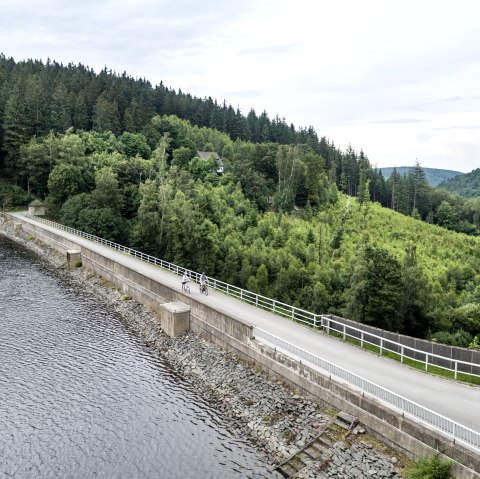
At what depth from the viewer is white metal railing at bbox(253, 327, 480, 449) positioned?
12648 mm

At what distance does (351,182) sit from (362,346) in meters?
120

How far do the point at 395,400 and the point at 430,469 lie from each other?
2.49 metres

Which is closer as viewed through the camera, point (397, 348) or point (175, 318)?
point (397, 348)

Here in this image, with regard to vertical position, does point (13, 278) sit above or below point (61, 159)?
below

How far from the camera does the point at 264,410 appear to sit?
18.8m

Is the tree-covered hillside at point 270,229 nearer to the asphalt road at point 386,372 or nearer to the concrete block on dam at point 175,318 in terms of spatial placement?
the asphalt road at point 386,372

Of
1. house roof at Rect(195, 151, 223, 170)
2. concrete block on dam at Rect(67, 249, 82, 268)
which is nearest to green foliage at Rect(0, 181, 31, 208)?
house roof at Rect(195, 151, 223, 170)

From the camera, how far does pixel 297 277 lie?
148ft

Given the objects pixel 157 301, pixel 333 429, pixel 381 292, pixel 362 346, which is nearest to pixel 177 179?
pixel 157 301

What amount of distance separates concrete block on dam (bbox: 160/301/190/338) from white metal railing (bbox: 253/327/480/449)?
9.27 meters

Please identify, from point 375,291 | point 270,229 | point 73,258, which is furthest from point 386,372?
point 270,229

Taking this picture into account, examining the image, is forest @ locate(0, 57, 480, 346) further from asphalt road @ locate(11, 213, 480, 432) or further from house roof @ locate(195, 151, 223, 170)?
asphalt road @ locate(11, 213, 480, 432)

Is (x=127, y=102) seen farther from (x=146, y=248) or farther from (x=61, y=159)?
(x=146, y=248)

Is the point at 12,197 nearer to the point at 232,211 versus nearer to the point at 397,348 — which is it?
the point at 232,211
